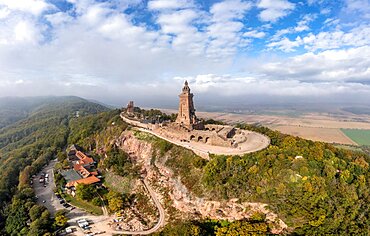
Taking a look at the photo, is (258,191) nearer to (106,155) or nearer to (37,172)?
(106,155)

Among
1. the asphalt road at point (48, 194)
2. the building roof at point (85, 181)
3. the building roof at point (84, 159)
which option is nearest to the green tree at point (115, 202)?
the building roof at point (85, 181)

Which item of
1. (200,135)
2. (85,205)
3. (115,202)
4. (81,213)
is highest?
(200,135)

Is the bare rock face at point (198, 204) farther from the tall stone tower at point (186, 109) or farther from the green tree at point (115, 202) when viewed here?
the tall stone tower at point (186, 109)

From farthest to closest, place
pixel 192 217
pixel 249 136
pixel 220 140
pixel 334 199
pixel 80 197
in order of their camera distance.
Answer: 1. pixel 249 136
2. pixel 220 140
3. pixel 80 197
4. pixel 192 217
5. pixel 334 199

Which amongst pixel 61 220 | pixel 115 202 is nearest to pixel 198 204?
pixel 115 202

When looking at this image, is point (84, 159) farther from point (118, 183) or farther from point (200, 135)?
point (200, 135)

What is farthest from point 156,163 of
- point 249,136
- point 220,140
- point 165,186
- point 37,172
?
point 37,172
